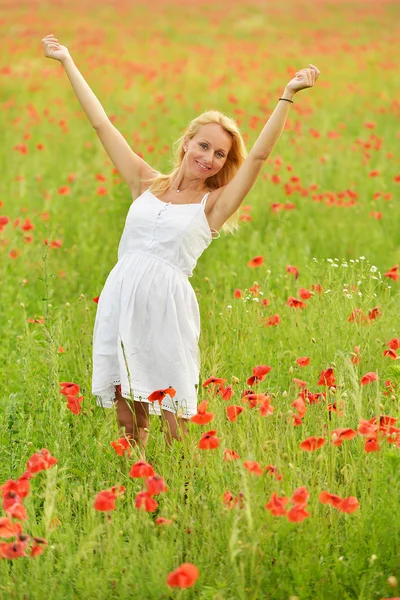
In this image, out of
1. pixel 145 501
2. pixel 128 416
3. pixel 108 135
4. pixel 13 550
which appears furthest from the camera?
pixel 108 135

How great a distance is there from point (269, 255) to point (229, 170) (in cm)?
216

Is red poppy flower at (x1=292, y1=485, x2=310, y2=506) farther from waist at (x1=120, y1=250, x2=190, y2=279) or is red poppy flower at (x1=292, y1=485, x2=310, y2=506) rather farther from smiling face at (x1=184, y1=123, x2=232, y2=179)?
smiling face at (x1=184, y1=123, x2=232, y2=179)

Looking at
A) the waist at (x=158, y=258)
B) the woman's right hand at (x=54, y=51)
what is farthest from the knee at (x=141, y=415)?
the woman's right hand at (x=54, y=51)

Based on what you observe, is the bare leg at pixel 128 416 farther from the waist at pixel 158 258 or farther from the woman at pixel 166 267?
the waist at pixel 158 258

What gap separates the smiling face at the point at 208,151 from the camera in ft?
11.3

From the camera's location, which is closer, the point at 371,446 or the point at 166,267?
the point at 371,446

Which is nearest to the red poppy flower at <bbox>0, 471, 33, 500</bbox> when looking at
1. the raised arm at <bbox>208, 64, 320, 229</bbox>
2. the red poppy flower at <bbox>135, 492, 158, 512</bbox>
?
the red poppy flower at <bbox>135, 492, 158, 512</bbox>

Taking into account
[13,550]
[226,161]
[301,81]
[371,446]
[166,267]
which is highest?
[301,81]

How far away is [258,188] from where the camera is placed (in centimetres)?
729

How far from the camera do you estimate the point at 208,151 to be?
3465 millimetres

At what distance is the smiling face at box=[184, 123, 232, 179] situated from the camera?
11.3 feet

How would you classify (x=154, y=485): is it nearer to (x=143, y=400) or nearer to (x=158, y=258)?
(x=143, y=400)

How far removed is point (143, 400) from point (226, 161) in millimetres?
1015

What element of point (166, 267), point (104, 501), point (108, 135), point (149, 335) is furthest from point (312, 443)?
point (108, 135)
